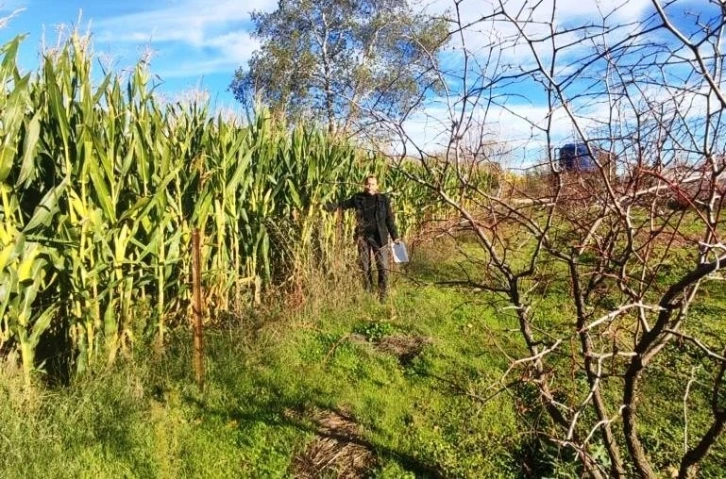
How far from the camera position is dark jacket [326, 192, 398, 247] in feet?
23.0

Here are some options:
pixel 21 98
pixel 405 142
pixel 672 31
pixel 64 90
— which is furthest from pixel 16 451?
pixel 672 31

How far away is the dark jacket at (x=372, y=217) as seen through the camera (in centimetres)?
Result: 702

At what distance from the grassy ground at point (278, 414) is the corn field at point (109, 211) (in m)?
0.37

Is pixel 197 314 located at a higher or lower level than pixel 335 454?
higher

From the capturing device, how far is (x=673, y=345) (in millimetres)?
4812

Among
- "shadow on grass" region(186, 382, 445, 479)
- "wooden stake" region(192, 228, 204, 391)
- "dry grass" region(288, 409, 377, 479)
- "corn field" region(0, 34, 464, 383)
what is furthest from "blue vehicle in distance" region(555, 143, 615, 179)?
"wooden stake" region(192, 228, 204, 391)

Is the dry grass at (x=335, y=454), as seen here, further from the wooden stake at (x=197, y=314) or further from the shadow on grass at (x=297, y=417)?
the wooden stake at (x=197, y=314)

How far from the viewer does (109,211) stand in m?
3.73

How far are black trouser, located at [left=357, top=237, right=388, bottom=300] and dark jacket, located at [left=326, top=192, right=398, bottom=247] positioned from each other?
0.27 feet

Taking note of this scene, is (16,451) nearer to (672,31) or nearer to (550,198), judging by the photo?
A: (550,198)

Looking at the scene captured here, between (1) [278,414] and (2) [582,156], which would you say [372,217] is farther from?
(2) [582,156]

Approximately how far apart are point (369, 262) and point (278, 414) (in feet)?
11.7

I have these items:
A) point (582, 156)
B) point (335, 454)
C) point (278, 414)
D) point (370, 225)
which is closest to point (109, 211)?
point (278, 414)

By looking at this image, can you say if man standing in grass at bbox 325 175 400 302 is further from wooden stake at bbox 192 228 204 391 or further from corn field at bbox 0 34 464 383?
wooden stake at bbox 192 228 204 391
